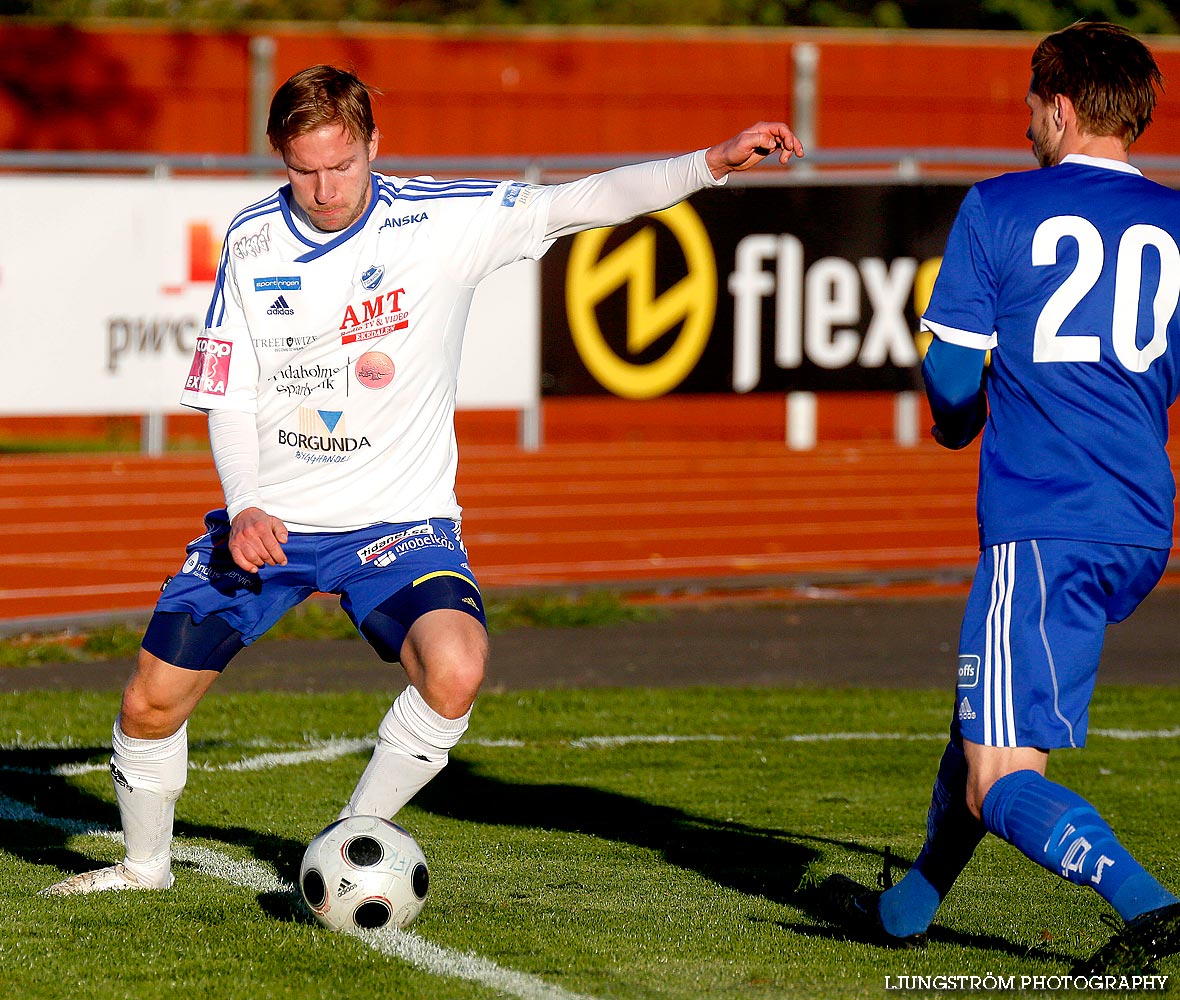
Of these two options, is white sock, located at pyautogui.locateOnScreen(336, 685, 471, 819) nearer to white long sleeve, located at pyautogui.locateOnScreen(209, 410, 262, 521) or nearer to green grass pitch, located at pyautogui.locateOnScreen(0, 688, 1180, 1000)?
green grass pitch, located at pyautogui.locateOnScreen(0, 688, 1180, 1000)

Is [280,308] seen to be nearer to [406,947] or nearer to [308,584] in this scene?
[308,584]

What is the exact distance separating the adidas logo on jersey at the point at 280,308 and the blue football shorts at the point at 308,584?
1.81ft

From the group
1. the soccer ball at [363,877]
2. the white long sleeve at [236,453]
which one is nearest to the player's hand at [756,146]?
the white long sleeve at [236,453]

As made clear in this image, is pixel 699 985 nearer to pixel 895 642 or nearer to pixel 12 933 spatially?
pixel 12 933

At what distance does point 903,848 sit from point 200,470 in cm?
947

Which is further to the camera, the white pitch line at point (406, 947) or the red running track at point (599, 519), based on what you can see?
the red running track at point (599, 519)

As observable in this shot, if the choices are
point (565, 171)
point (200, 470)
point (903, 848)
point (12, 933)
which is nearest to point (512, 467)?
point (200, 470)

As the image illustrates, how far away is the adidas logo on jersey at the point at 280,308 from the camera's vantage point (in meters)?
4.42

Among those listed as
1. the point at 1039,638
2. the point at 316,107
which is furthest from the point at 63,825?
the point at 1039,638

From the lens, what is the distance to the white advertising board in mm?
10055

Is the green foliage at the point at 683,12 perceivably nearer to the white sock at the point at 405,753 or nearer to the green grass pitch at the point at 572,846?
the green grass pitch at the point at 572,846

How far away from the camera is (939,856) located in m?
3.97

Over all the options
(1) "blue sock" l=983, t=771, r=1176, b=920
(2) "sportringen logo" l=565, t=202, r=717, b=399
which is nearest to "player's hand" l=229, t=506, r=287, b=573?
(1) "blue sock" l=983, t=771, r=1176, b=920

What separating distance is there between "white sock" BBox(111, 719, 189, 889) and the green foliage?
21.0 metres
